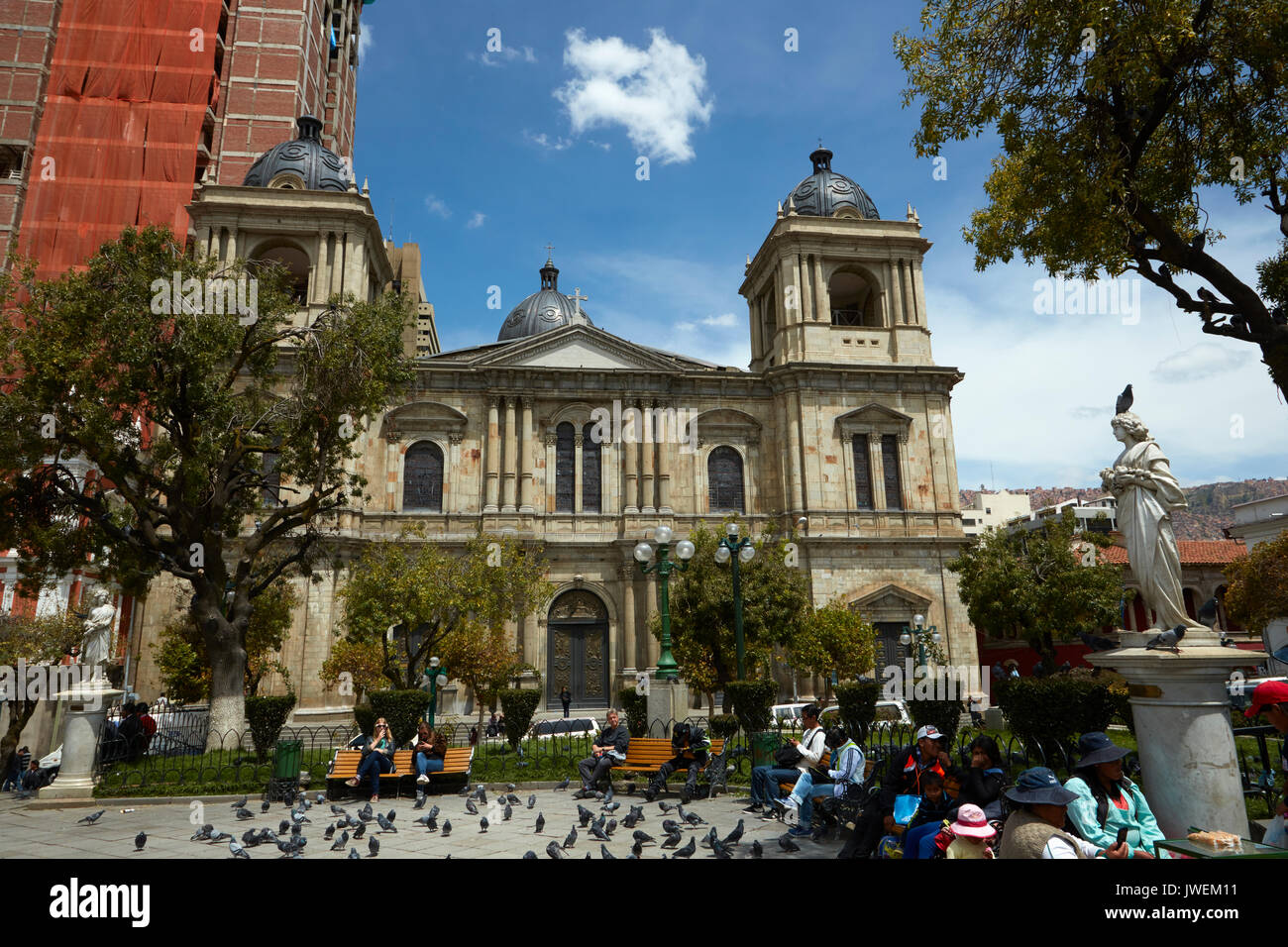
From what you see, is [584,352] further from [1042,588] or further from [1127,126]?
[1127,126]

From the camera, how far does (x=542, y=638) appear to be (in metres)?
28.3

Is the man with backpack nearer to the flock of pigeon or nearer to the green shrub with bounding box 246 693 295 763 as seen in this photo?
the flock of pigeon

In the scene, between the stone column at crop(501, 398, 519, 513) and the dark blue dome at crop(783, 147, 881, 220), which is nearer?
the stone column at crop(501, 398, 519, 513)

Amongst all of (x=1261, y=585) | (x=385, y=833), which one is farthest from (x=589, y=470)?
(x=1261, y=585)

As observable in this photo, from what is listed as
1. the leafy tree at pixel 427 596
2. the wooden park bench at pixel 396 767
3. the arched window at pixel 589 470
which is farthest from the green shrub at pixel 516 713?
the arched window at pixel 589 470

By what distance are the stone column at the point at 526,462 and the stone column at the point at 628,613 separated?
424 cm

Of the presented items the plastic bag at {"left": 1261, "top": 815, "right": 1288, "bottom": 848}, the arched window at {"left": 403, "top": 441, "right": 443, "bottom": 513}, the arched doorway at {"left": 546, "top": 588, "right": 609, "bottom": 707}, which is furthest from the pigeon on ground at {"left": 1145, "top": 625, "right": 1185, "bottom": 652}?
the arched window at {"left": 403, "top": 441, "right": 443, "bottom": 513}

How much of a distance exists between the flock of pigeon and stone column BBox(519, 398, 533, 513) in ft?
58.1

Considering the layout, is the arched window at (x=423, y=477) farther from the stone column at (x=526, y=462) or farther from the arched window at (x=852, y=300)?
the arched window at (x=852, y=300)

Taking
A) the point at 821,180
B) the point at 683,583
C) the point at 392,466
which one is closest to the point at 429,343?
the point at 392,466

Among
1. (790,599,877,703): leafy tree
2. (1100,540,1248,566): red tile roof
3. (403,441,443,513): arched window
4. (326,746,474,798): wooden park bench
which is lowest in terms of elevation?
(326,746,474,798): wooden park bench

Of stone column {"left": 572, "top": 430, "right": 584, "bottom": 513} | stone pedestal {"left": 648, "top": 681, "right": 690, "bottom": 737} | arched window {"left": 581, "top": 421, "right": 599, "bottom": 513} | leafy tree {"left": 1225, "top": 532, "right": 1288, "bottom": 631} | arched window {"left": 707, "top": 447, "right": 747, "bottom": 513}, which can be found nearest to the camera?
stone pedestal {"left": 648, "top": 681, "right": 690, "bottom": 737}

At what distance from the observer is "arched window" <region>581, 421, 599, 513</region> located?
30.3 meters
